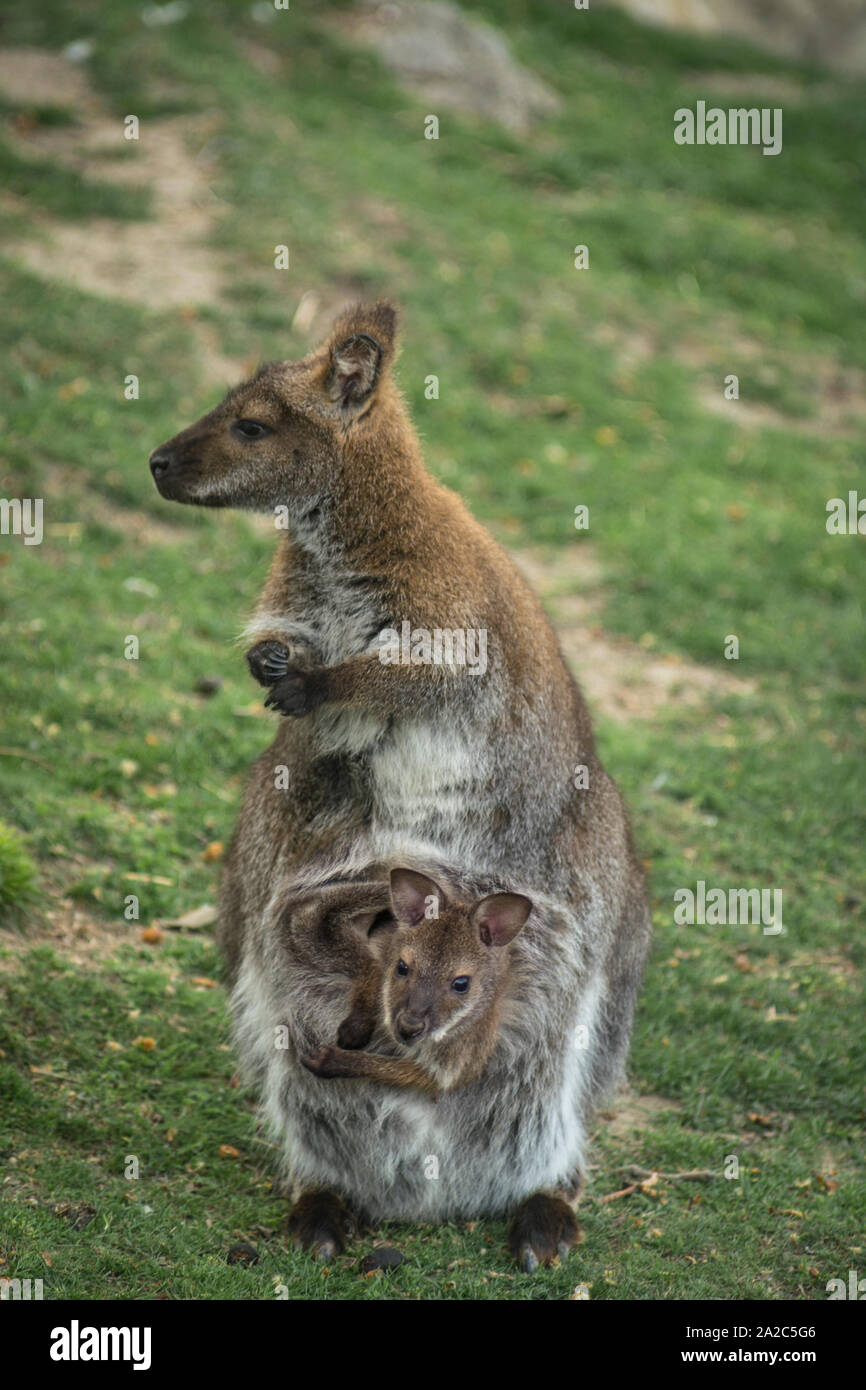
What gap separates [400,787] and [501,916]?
45 centimetres

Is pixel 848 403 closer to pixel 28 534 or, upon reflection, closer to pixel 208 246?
pixel 208 246

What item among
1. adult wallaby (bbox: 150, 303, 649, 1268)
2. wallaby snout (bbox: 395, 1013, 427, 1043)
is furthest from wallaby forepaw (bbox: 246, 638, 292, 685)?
wallaby snout (bbox: 395, 1013, 427, 1043)

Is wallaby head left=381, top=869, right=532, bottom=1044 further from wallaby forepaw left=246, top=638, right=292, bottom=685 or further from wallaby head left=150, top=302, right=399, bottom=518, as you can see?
wallaby head left=150, top=302, right=399, bottom=518

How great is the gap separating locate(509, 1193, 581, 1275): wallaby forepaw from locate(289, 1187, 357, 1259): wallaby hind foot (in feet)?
1.57

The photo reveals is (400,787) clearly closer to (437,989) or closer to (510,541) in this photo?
(437,989)

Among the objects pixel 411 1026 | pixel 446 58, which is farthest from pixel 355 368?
pixel 446 58

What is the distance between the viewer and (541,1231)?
14.3 ft

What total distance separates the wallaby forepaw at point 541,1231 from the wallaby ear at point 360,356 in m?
2.44

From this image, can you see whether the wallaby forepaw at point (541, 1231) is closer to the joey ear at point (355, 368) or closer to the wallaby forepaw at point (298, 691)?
the wallaby forepaw at point (298, 691)

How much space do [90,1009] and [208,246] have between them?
7.14m

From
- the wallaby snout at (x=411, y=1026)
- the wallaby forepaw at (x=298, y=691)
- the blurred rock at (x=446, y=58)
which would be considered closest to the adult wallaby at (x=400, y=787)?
the wallaby forepaw at (x=298, y=691)

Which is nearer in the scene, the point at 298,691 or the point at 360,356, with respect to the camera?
the point at 298,691

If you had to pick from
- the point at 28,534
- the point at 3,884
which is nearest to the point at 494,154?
the point at 28,534

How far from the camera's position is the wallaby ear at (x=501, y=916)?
13.4ft
